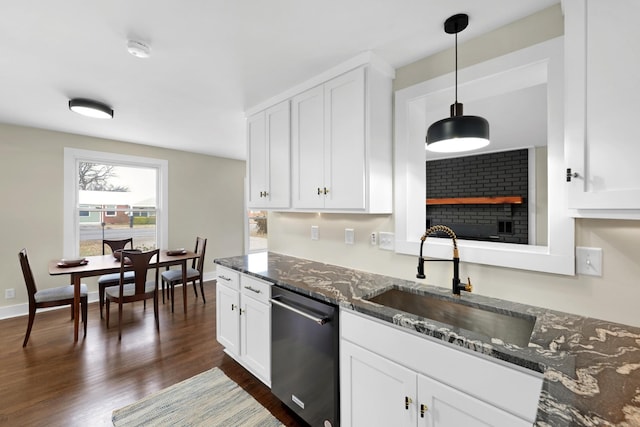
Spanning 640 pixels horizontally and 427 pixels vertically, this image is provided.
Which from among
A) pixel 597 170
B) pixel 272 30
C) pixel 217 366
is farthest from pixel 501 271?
pixel 217 366


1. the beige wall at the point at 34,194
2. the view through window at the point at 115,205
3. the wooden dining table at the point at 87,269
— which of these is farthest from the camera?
the view through window at the point at 115,205

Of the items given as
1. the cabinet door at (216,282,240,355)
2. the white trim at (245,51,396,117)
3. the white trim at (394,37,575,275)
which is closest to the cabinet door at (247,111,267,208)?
the white trim at (245,51,396,117)

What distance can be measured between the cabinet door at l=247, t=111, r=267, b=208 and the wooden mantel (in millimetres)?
4145

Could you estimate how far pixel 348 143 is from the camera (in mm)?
1917

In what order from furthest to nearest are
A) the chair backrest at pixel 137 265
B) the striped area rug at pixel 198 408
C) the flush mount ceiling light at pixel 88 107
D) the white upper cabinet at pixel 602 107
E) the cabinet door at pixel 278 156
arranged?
the chair backrest at pixel 137 265 → the flush mount ceiling light at pixel 88 107 → the cabinet door at pixel 278 156 → the striped area rug at pixel 198 408 → the white upper cabinet at pixel 602 107

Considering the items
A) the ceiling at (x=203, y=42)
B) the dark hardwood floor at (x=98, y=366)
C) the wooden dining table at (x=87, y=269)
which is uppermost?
the ceiling at (x=203, y=42)

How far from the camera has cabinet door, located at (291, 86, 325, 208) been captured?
2.10m

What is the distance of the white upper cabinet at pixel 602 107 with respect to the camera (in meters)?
0.95

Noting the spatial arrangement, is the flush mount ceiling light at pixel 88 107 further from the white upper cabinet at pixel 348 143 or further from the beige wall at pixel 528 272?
the beige wall at pixel 528 272

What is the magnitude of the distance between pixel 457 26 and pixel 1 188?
511 centimetres

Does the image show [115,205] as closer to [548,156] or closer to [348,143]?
[348,143]

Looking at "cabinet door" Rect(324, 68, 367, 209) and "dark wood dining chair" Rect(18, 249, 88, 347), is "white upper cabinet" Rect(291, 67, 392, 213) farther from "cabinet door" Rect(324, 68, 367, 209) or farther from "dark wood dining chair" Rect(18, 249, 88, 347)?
"dark wood dining chair" Rect(18, 249, 88, 347)

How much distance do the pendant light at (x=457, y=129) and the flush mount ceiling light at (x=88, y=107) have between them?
306 cm

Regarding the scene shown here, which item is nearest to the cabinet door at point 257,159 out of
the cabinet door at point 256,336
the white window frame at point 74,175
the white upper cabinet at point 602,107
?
the cabinet door at point 256,336
